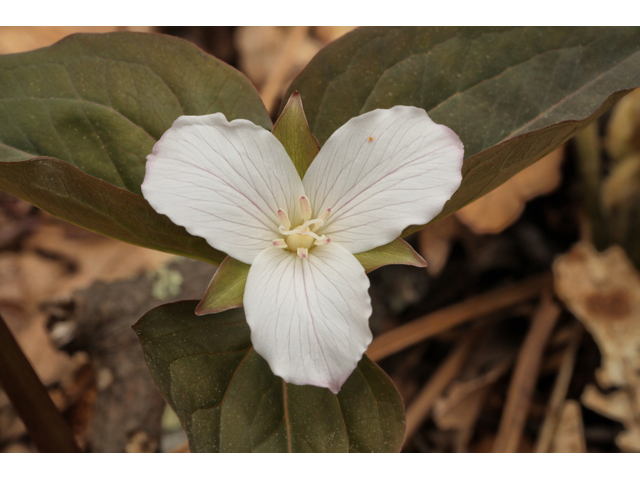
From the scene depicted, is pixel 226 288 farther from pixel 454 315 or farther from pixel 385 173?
pixel 454 315

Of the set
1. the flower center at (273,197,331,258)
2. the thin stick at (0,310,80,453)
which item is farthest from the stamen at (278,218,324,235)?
the thin stick at (0,310,80,453)

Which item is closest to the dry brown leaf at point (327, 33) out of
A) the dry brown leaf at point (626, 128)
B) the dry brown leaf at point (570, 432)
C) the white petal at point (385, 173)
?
the dry brown leaf at point (626, 128)

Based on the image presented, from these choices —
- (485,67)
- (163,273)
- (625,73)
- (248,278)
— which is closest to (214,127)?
(248,278)

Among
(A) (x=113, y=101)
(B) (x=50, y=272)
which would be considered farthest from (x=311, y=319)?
(B) (x=50, y=272)

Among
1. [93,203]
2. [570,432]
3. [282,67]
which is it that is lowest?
[570,432]

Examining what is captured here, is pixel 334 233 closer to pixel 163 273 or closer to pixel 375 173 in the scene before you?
pixel 375 173

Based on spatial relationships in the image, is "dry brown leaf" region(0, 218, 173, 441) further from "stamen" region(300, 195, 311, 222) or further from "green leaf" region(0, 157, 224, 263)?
"stamen" region(300, 195, 311, 222)

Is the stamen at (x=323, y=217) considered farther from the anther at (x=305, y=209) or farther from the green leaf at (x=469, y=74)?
the green leaf at (x=469, y=74)
